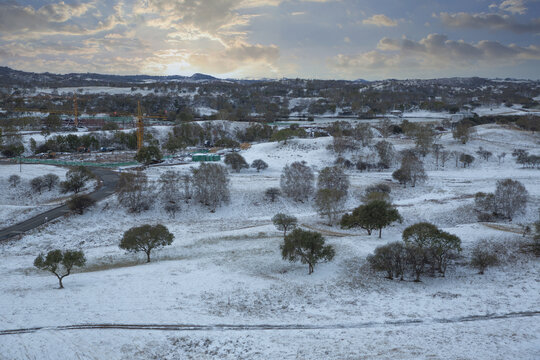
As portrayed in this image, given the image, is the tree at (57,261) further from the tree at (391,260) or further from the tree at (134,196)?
the tree at (391,260)

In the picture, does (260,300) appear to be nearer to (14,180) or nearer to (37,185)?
(37,185)

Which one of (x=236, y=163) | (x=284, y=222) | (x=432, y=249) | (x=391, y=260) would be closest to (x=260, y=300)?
(x=391, y=260)

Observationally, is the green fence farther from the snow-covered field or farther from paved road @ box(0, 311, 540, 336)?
paved road @ box(0, 311, 540, 336)

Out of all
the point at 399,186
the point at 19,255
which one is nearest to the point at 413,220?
the point at 399,186

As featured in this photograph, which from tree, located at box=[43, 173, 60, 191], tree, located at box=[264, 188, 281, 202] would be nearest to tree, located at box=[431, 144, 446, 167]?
tree, located at box=[264, 188, 281, 202]

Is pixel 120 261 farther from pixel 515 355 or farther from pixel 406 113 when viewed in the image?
pixel 406 113
